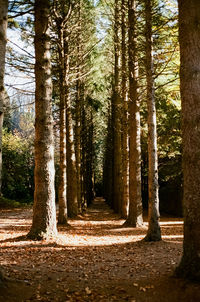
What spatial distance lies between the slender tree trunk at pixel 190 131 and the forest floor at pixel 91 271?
1.44 ft

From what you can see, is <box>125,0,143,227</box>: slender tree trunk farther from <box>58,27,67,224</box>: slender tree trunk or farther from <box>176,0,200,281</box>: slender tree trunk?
<box>176,0,200,281</box>: slender tree trunk

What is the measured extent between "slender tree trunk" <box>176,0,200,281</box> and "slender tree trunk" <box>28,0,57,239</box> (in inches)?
186

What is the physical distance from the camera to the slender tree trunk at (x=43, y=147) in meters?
8.32

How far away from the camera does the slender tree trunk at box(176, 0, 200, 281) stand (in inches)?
174

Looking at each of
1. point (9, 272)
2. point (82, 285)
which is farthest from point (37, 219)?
point (82, 285)

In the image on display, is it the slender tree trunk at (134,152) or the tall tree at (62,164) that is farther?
the slender tree trunk at (134,152)

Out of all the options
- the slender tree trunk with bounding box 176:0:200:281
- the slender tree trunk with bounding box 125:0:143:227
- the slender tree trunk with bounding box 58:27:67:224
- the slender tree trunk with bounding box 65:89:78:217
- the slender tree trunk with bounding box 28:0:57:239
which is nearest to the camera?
the slender tree trunk with bounding box 176:0:200:281

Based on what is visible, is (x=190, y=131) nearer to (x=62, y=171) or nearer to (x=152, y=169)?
(x=152, y=169)

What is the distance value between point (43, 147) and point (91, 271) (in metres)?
4.02

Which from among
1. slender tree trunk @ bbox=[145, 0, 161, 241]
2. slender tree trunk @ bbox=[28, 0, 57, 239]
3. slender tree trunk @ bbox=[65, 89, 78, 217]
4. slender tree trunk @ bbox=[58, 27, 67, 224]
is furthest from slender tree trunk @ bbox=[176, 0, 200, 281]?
slender tree trunk @ bbox=[65, 89, 78, 217]

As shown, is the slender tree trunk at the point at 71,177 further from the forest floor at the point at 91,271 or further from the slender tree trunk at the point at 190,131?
the slender tree trunk at the point at 190,131

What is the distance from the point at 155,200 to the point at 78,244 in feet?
8.73

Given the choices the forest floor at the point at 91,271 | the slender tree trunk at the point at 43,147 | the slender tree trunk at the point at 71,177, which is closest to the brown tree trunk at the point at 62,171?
the forest floor at the point at 91,271

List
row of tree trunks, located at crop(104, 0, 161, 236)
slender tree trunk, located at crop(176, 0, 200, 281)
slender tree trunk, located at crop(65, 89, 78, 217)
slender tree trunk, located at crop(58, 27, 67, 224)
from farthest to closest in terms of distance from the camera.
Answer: slender tree trunk, located at crop(65, 89, 78, 217) → slender tree trunk, located at crop(58, 27, 67, 224) → row of tree trunks, located at crop(104, 0, 161, 236) → slender tree trunk, located at crop(176, 0, 200, 281)
